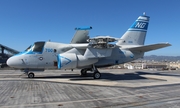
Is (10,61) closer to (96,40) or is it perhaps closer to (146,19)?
(96,40)

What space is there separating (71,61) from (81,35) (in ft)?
10.3

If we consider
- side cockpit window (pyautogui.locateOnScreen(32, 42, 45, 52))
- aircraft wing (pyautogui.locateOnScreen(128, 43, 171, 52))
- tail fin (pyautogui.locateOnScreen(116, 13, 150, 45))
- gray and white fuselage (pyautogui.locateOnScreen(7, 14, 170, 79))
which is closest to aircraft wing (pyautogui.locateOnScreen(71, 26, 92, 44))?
gray and white fuselage (pyautogui.locateOnScreen(7, 14, 170, 79))

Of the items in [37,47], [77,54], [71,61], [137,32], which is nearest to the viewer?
[71,61]

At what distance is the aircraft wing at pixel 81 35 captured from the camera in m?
15.7

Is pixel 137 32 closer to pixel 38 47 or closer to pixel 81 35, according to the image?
pixel 81 35

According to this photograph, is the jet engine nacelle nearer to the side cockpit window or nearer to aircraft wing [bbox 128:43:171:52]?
the side cockpit window

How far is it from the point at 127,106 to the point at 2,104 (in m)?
5.10

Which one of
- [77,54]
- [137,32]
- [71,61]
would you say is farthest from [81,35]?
[137,32]

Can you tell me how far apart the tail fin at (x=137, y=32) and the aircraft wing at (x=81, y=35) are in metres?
4.31

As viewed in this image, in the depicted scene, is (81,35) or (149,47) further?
(149,47)

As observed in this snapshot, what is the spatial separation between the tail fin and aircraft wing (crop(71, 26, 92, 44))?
14.2 ft

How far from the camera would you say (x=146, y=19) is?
63.5ft

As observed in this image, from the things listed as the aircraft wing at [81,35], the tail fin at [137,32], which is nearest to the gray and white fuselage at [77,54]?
the aircraft wing at [81,35]

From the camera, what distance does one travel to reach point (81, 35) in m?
16.6
